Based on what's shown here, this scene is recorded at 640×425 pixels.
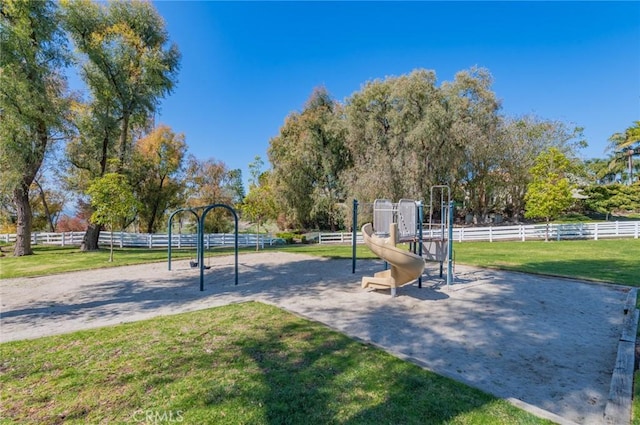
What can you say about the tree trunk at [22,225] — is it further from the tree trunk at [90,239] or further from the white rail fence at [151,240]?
the white rail fence at [151,240]

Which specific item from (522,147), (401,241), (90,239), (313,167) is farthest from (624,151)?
(90,239)

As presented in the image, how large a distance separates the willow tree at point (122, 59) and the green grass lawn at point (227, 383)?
14603mm

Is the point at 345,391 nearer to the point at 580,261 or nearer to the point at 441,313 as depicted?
the point at 441,313

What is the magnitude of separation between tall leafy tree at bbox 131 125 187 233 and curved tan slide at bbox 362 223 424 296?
70.7ft

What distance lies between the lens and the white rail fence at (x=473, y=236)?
17891mm

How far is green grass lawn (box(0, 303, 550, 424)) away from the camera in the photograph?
2652 mm

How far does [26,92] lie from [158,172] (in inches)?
459

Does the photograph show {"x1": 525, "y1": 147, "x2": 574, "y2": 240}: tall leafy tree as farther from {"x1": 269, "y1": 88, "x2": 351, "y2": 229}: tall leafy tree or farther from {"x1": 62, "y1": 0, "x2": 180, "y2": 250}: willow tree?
{"x1": 62, "y1": 0, "x2": 180, "y2": 250}: willow tree

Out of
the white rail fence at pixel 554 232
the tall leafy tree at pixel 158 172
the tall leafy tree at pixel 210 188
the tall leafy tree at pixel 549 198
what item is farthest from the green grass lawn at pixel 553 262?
the tall leafy tree at pixel 210 188

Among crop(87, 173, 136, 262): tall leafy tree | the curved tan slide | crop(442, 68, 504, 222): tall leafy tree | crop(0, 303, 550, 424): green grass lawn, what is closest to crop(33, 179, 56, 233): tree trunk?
crop(87, 173, 136, 262): tall leafy tree

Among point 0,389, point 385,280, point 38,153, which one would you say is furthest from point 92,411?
point 38,153

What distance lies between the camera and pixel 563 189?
711 inches

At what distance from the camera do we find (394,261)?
6.64 meters

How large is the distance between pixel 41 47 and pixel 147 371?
17.3 meters
